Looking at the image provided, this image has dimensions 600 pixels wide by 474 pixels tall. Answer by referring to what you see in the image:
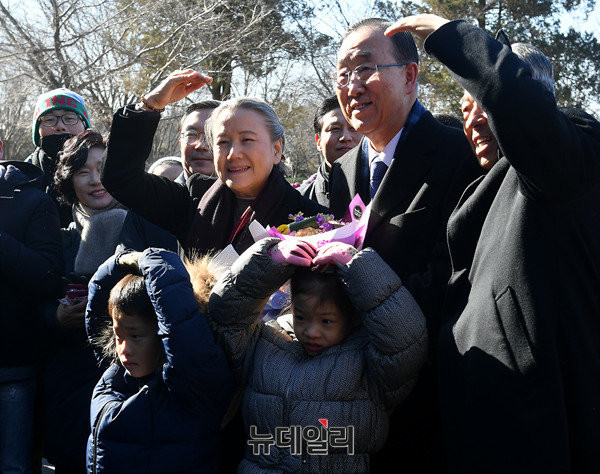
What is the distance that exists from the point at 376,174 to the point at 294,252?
0.79 m

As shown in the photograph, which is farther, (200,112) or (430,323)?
(200,112)

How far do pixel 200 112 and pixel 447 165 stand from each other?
197cm

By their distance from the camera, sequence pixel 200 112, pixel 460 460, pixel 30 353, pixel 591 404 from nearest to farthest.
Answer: pixel 591 404
pixel 460 460
pixel 30 353
pixel 200 112

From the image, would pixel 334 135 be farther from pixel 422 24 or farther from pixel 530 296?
pixel 530 296

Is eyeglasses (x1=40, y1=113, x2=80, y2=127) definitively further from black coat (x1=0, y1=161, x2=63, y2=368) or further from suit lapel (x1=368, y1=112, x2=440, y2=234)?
suit lapel (x1=368, y1=112, x2=440, y2=234)

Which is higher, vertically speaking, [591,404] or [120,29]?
[120,29]

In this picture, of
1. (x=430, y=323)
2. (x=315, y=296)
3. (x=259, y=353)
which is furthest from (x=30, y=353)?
(x=430, y=323)

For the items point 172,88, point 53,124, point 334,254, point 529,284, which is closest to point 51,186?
point 53,124

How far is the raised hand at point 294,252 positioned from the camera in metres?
1.97

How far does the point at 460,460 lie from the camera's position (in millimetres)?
1827

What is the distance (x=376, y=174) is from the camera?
2605 millimetres

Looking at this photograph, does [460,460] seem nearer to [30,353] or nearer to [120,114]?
[120,114]

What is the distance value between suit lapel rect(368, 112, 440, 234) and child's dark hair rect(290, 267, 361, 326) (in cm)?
37

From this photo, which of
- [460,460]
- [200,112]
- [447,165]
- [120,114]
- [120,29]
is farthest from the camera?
[120,29]
